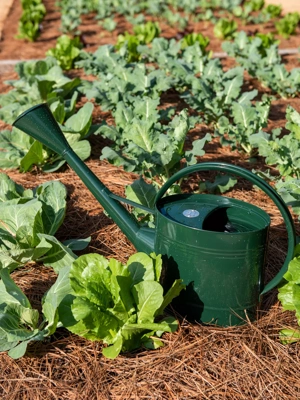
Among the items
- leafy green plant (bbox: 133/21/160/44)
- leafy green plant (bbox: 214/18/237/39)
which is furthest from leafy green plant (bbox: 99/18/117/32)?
leafy green plant (bbox: 214/18/237/39)

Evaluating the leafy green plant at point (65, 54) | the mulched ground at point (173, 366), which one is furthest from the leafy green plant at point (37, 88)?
the mulched ground at point (173, 366)

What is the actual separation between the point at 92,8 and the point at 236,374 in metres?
8.74

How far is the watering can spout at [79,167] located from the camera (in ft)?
7.33

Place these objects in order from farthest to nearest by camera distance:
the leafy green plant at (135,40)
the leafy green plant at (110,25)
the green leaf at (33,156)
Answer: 1. the leafy green plant at (110,25)
2. the leafy green plant at (135,40)
3. the green leaf at (33,156)

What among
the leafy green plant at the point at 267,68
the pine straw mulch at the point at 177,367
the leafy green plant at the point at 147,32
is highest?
the pine straw mulch at the point at 177,367

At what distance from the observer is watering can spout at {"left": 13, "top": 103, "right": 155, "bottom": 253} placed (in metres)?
2.23

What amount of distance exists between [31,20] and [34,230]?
6.89m

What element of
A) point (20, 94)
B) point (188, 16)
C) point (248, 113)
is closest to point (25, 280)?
point (248, 113)

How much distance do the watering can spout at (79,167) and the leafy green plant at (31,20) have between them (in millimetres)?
5958

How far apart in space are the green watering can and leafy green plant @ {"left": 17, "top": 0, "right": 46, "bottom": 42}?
601 cm

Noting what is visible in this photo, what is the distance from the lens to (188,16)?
902cm

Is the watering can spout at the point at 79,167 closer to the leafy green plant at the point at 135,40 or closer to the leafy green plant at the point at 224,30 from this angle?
the leafy green plant at the point at 135,40

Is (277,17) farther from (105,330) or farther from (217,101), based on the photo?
(105,330)

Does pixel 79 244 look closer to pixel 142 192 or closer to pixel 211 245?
pixel 142 192
